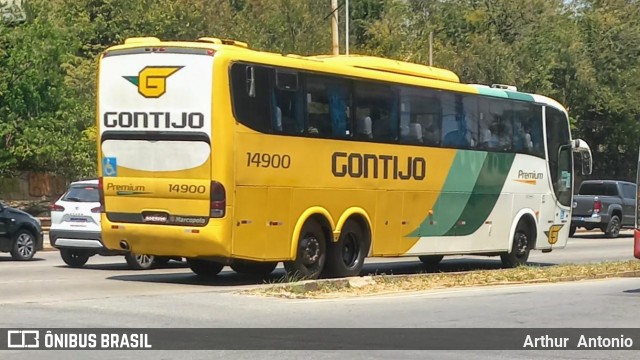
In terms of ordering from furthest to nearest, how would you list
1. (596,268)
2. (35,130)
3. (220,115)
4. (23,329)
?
1. (35,130)
2. (596,268)
3. (220,115)
4. (23,329)

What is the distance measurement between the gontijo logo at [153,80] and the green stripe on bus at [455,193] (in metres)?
6.19

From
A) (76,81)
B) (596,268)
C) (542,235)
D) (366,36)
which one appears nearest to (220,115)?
(596,268)

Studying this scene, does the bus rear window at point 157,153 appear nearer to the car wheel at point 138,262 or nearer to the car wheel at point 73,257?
the car wheel at point 138,262

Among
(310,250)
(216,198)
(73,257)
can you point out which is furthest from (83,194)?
(216,198)

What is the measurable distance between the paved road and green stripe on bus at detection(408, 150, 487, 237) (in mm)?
3047

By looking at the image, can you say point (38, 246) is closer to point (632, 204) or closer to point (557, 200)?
point (557, 200)

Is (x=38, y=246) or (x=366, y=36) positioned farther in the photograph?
(x=366, y=36)

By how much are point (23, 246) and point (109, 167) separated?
697 centimetres

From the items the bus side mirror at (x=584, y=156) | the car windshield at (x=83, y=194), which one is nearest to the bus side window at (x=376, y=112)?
the car windshield at (x=83, y=194)

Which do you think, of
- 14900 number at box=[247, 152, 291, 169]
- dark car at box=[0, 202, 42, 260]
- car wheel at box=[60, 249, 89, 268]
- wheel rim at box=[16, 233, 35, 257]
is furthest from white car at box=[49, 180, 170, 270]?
14900 number at box=[247, 152, 291, 169]

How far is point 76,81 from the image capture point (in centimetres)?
4462

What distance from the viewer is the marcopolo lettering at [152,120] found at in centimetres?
1630

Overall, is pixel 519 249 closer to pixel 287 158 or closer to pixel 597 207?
pixel 287 158

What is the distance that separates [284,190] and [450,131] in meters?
4.92
